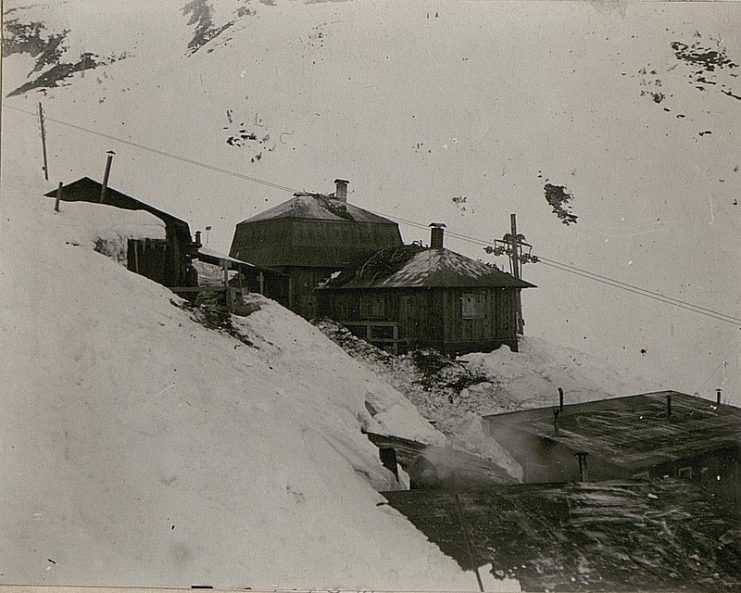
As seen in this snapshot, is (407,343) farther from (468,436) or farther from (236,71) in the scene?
(236,71)

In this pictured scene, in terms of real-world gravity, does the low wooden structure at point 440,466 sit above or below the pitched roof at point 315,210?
below

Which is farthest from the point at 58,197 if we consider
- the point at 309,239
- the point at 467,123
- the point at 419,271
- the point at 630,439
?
the point at 630,439

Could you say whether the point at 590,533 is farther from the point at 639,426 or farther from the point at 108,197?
the point at 108,197

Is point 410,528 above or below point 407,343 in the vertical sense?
below

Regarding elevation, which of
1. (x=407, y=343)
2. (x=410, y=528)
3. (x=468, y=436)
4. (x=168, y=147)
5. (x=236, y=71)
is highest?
(x=236, y=71)

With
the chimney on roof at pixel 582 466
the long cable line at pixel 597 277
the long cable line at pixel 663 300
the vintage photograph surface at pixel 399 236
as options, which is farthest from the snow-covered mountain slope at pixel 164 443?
the long cable line at pixel 663 300

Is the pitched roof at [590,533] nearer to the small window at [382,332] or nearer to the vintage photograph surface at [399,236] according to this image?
the vintage photograph surface at [399,236]

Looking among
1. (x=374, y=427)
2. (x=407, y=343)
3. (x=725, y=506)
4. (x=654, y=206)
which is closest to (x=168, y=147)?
(x=407, y=343)
